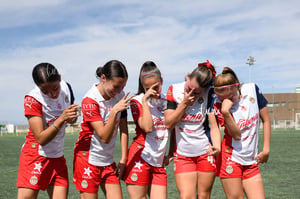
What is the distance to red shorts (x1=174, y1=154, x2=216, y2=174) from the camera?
4.04m

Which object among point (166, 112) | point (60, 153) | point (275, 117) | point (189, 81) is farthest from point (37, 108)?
point (275, 117)

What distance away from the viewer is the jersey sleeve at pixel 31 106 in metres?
3.76

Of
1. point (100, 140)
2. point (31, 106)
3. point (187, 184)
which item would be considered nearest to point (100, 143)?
point (100, 140)

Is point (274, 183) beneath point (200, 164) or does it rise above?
beneath

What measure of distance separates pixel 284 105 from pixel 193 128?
272 feet

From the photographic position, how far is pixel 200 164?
405 centimetres

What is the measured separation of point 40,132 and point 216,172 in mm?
1940

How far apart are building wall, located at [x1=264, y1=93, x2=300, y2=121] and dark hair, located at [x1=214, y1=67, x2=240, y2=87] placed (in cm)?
7985

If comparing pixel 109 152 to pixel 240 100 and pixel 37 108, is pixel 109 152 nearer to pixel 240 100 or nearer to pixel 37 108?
pixel 37 108

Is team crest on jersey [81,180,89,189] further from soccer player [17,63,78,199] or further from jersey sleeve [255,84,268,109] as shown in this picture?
jersey sleeve [255,84,268,109]

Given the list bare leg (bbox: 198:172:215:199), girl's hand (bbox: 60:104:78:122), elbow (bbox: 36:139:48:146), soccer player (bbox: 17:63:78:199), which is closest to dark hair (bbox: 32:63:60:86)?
soccer player (bbox: 17:63:78:199)

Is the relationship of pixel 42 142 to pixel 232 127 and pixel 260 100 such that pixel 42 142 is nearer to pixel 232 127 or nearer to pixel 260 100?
pixel 232 127

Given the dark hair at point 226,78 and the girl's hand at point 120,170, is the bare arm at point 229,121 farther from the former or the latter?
the girl's hand at point 120,170

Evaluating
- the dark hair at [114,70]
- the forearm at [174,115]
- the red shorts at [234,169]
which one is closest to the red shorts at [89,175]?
the forearm at [174,115]
